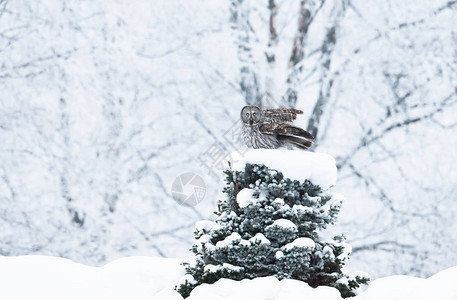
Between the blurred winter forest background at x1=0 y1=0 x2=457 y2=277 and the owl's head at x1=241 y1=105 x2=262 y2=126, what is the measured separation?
566 centimetres

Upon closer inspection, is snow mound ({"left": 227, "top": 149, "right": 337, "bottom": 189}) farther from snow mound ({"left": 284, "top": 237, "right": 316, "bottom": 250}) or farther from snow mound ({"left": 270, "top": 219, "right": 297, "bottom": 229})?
snow mound ({"left": 284, "top": 237, "right": 316, "bottom": 250})

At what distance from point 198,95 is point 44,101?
3444 mm

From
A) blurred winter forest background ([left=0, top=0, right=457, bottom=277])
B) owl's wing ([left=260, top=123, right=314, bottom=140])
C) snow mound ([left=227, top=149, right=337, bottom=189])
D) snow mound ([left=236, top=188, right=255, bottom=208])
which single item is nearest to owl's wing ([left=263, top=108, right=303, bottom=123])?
owl's wing ([left=260, top=123, right=314, bottom=140])

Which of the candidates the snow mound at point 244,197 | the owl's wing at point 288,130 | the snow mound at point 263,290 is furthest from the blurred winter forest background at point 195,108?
the snow mound at point 263,290

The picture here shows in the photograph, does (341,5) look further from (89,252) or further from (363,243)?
(89,252)

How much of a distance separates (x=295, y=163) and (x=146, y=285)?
190 centimetres

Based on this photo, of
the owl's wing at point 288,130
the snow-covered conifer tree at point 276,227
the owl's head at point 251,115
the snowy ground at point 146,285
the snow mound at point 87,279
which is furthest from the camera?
the snow mound at point 87,279

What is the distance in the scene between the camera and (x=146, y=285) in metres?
4.72

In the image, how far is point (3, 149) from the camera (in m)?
11.2

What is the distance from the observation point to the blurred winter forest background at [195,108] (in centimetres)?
1055

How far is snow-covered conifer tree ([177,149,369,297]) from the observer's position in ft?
12.6

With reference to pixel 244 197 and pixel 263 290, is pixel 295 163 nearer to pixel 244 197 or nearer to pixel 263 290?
pixel 244 197

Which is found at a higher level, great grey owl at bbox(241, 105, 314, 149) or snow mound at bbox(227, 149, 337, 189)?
great grey owl at bbox(241, 105, 314, 149)

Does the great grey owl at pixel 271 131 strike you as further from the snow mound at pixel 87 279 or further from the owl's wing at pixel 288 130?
the snow mound at pixel 87 279
